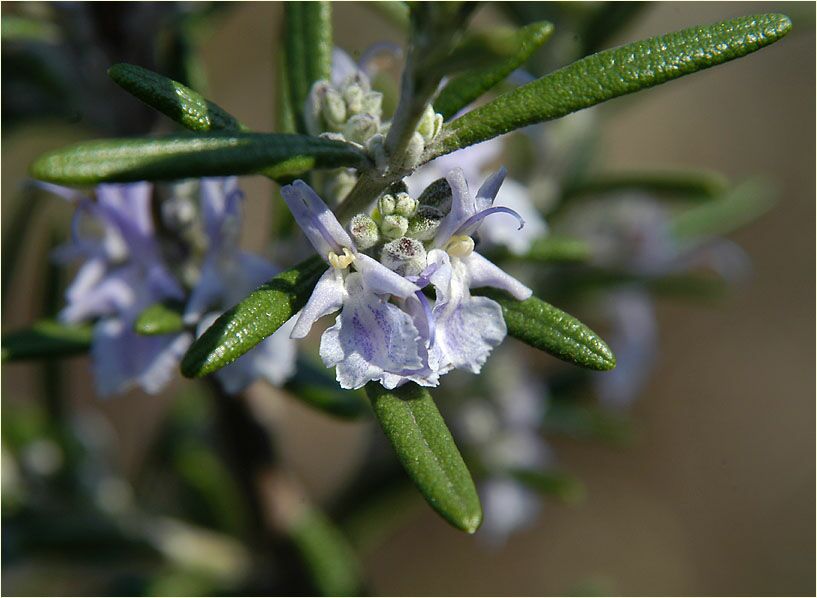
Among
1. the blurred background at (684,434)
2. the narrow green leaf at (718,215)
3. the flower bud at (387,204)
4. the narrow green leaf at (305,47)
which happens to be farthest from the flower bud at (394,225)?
the blurred background at (684,434)

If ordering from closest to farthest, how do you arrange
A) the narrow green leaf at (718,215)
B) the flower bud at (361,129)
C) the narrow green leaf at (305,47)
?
the flower bud at (361,129)
the narrow green leaf at (305,47)
the narrow green leaf at (718,215)

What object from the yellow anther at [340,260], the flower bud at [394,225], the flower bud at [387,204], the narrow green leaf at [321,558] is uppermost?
the flower bud at [387,204]

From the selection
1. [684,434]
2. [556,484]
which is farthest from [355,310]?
[684,434]

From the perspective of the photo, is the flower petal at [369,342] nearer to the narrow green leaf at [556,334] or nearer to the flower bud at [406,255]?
the flower bud at [406,255]

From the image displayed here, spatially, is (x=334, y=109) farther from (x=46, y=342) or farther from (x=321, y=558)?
(x=321, y=558)

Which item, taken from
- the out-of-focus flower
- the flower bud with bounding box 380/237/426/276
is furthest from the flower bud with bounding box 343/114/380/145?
the out-of-focus flower

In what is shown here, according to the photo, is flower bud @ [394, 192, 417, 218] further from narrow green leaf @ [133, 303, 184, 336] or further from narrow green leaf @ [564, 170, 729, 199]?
narrow green leaf @ [564, 170, 729, 199]
